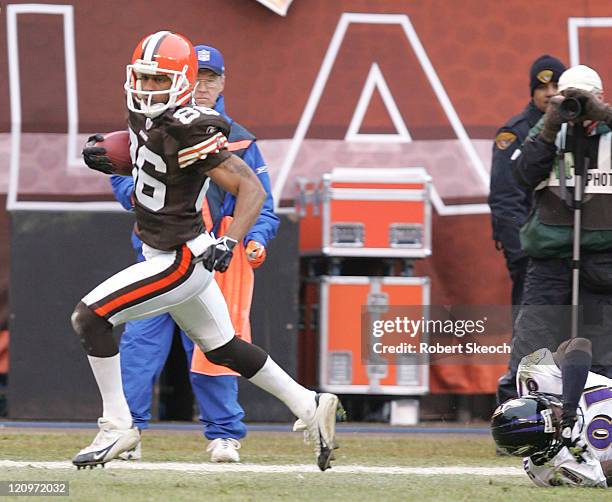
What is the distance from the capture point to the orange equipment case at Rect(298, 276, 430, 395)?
7.84 metres

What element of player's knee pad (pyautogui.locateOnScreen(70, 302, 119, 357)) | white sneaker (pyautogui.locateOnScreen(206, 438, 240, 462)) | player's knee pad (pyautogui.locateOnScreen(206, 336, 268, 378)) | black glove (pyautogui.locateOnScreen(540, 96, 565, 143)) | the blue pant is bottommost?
white sneaker (pyautogui.locateOnScreen(206, 438, 240, 462))

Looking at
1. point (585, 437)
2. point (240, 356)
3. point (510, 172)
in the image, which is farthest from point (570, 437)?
point (510, 172)

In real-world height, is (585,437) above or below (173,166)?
below

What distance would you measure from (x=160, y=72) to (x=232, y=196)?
1211mm

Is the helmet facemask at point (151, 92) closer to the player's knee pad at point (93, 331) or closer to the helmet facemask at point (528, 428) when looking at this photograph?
the player's knee pad at point (93, 331)

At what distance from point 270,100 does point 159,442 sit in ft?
6.90

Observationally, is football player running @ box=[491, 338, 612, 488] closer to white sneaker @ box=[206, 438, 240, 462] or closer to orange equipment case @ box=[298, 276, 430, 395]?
white sneaker @ box=[206, 438, 240, 462]

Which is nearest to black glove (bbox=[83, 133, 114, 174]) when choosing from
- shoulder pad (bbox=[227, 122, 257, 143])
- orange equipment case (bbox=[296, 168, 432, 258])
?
shoulder pad (bbox=[227, 122, 257, 143])

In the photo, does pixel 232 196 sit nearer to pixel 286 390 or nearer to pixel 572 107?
pixel 286 390

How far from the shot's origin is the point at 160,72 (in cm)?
509

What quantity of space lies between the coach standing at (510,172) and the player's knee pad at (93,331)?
248 cm

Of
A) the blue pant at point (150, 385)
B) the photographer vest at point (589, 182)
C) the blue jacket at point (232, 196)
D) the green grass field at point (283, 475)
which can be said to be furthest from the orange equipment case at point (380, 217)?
the photographer vest at point (589, 182)

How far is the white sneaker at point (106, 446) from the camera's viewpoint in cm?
505

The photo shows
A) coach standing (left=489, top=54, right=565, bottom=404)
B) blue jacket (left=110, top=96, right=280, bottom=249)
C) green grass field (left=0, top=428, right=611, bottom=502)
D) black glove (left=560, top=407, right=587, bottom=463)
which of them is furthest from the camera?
coach standing (left=489, top=54, right=565, bottom=404)
